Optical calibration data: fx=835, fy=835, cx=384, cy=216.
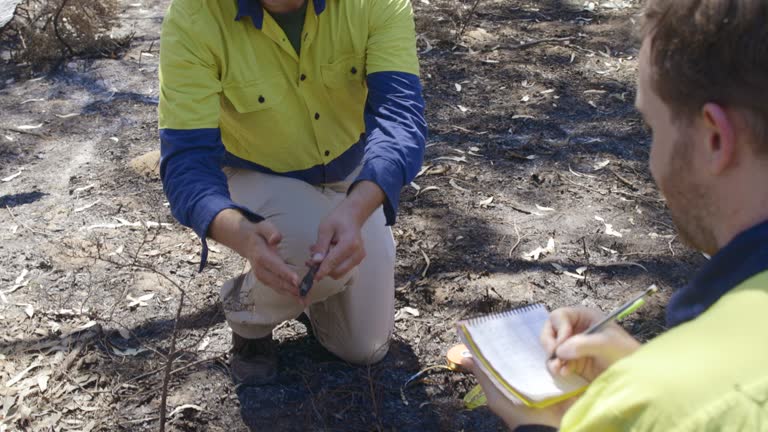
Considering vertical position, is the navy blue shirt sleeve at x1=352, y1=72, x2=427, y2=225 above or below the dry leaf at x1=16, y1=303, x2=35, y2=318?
above

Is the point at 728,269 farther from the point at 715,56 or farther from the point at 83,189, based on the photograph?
the point at 83,189

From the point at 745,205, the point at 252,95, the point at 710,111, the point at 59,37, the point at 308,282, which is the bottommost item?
the point at 59,37

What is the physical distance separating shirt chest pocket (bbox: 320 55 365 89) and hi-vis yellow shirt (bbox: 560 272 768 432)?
1832mm

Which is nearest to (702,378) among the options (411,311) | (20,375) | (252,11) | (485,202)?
(252,11)

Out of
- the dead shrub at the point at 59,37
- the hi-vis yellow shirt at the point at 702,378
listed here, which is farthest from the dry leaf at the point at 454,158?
the hi-vis yellow shirt at the point at 702,378

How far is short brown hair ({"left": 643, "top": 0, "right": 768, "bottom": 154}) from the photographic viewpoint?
1201 millimetres

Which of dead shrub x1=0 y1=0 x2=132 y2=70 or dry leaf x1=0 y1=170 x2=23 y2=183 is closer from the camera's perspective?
dry leaf x1=0 y1=170 x2=23 y2=183

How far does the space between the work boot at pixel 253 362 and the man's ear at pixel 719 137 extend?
1858 millimetres

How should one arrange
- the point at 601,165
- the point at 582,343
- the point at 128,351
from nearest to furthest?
the point at 582,343 → the point at 128,351 → the point at 601,165

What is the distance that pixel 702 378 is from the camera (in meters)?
0.98

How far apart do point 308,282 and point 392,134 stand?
1.82ft

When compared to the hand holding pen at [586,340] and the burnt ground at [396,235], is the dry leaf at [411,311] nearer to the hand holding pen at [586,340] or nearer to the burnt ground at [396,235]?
the burnt ground at [396,235]

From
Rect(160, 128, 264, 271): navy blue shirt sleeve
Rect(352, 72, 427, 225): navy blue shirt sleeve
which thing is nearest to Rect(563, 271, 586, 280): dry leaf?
Rect(352, 72, 427, 225): navy blue shirt sleeve

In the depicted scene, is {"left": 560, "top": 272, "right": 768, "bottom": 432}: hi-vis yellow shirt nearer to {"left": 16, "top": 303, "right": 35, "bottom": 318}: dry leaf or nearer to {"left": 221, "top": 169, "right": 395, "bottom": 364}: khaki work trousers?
{"left": 221, "top": 169, "right": 395, "bottom": 364}: khaki work trousers
